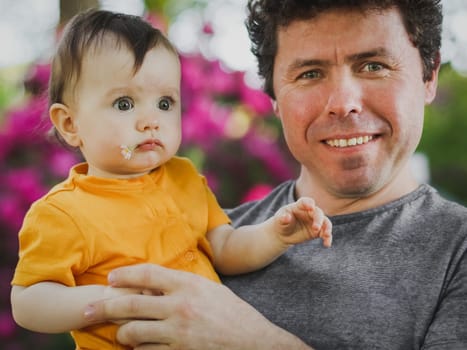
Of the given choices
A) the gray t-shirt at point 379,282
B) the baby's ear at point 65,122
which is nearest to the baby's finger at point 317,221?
the gray t-shirt at point 379,282

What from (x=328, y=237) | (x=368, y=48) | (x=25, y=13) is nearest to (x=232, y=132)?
(x=368, y=48)

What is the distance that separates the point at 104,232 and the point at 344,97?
2.87ft

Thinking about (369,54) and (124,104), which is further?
(369,54)

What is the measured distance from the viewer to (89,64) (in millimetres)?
1991

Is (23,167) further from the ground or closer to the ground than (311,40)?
closer to the ground

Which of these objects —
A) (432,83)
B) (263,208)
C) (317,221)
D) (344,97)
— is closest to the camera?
(317,221)

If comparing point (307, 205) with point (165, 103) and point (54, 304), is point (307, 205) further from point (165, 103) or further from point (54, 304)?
point (54, 304)

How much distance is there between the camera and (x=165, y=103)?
208 cm

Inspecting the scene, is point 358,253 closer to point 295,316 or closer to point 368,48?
point 295,316

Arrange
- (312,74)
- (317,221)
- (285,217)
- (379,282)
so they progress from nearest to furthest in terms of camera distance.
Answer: (317,221) → (285,217) → (379,282) → (312,74)

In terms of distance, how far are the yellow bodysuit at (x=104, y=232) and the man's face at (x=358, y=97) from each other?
0.50 metres

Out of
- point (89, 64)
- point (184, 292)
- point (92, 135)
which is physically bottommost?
point (184, 292)

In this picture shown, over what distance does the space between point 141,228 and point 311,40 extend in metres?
0.86

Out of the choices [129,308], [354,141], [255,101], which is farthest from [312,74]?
[255,101]
